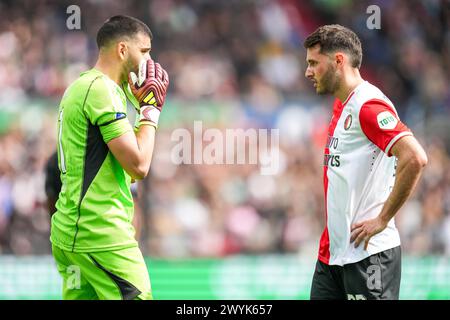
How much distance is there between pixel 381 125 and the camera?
13.6ft

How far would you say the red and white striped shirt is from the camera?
13.9 feet

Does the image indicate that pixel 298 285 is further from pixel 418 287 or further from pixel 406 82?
pixel 406 82

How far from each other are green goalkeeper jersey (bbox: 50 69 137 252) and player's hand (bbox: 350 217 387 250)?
45.3 inches

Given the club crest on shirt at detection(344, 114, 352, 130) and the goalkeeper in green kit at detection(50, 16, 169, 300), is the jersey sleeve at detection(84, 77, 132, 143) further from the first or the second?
the club crest on shirt at detection(344, 114, 352, 130)

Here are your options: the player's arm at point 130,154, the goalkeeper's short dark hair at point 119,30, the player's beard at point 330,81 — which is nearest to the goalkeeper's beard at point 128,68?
the goalkeeper's short dark hair at point 119,30

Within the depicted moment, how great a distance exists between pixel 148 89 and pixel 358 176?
46.3 inches

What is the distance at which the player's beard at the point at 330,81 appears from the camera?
176 inches

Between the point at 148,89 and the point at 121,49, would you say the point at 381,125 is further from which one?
the point at 121,49

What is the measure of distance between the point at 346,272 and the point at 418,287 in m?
4.71

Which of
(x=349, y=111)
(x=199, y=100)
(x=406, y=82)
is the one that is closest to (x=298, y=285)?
(x=199, y=100)

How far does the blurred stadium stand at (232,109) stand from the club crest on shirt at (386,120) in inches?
188
